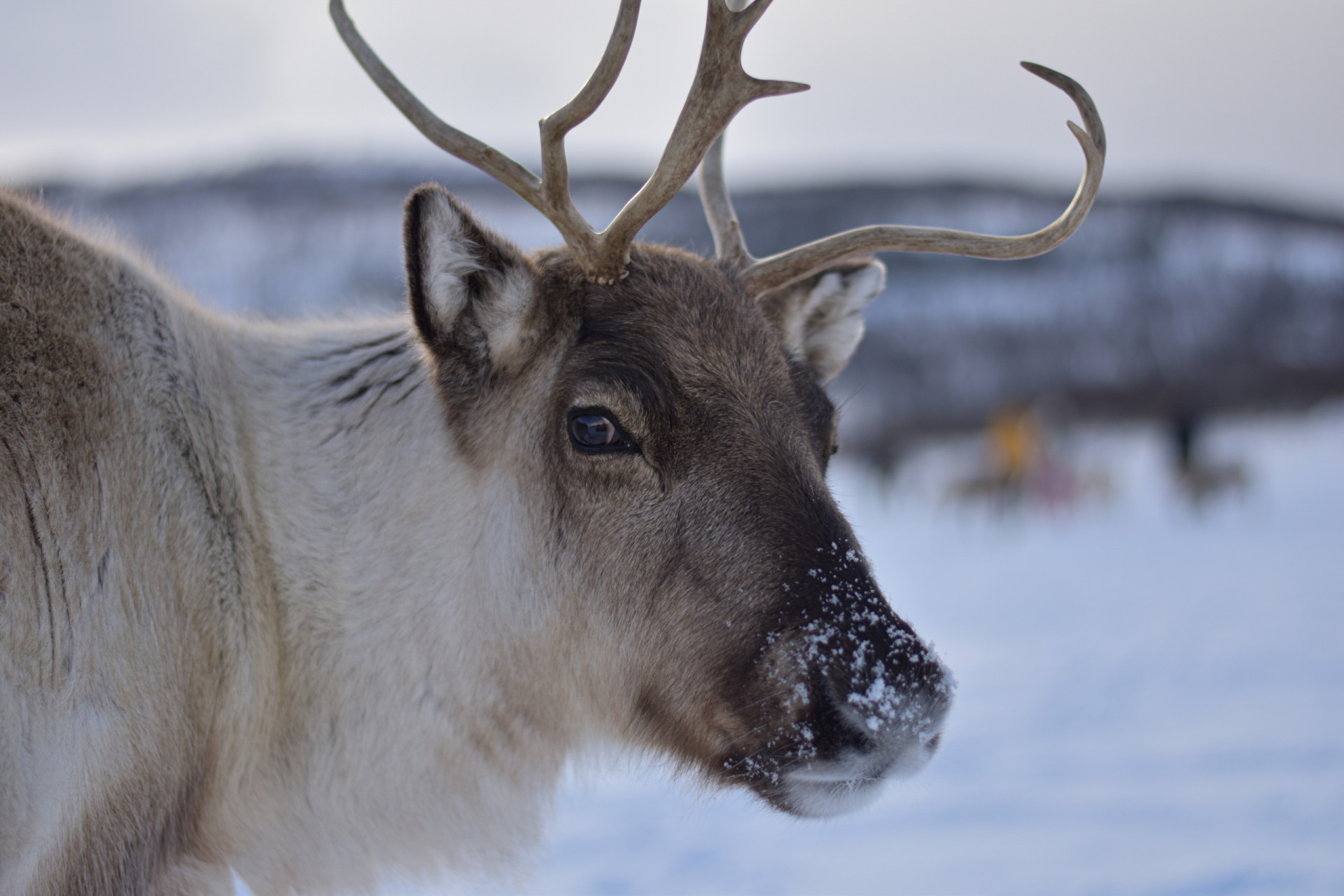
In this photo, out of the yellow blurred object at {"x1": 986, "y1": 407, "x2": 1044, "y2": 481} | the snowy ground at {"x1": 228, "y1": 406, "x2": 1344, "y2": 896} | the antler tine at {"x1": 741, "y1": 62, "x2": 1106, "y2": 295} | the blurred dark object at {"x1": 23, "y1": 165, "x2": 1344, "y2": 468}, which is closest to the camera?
the antler tine at {"x1": 741, "y1": 62, "x2": 1106, "y2": 295}

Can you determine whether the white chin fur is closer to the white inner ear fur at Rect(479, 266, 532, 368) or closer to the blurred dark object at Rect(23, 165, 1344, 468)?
the white inner ear fur at Rect(479, 266, 532, 368)

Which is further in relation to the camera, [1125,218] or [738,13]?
[1125,218]

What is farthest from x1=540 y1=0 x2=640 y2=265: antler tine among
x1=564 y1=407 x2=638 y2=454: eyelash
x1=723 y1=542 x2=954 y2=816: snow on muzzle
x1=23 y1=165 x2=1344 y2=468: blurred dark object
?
x1=23 y1=165 x2=1344 y2=468: blurred dark object

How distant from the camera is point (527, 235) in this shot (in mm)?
44219

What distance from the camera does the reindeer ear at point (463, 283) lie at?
246cm

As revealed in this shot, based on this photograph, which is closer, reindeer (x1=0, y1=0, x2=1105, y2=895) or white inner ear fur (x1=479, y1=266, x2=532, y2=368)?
reindeer (x1=0, y1=0, x2=1105, y2=895)

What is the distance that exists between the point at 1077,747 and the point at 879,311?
41066mm

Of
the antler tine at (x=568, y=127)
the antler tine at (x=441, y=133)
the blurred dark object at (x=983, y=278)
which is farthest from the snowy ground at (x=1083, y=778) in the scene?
the blurred dark object at (x=983, y=278)

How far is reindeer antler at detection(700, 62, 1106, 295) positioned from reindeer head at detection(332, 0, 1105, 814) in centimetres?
2

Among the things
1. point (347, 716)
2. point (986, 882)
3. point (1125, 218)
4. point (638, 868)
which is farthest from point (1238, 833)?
point (1125, 218)

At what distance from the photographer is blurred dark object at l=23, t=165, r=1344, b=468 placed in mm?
36125

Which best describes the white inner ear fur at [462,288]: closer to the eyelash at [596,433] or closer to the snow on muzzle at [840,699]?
the eyelash at [596,433]

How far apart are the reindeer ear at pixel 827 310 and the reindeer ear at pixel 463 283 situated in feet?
2.90

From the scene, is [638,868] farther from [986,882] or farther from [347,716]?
[347,716]
